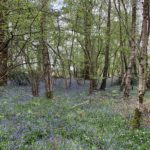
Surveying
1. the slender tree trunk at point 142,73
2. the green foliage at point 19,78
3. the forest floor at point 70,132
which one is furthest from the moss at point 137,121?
→ the green foliage at point 19,78

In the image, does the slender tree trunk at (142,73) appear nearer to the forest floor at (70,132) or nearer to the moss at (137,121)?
the moss at (137,121)

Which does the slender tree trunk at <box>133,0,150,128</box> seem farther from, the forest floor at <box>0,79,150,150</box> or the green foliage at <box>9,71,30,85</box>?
the green foliage at <box>9,71,30,85</box>

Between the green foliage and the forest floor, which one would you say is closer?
the forest floor

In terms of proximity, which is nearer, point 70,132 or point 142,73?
point 70,132

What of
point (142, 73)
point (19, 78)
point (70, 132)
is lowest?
point (70, 132)

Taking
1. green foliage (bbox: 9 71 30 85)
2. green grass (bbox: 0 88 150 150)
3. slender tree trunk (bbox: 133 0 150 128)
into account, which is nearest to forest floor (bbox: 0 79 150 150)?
green grass (bbox: 0 88 150 150)

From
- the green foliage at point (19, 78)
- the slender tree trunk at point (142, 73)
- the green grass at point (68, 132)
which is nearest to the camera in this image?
the green grass at point (68, 132)

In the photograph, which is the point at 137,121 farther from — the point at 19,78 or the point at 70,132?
the point at 19,78

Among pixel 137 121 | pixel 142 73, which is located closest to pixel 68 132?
pixel 137 121

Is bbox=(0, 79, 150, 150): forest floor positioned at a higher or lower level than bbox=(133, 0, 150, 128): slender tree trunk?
lower

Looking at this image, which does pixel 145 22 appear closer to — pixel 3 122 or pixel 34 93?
pixel 3 122

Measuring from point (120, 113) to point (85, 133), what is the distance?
3.77 meters

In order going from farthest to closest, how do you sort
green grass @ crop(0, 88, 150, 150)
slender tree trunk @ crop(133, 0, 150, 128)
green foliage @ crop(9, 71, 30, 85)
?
green foliage @ crop(9, 71, 30, 85), slender tree trunk @ crop(133, 0, 150, 128), green grass @ crop(0, 88, 150, 150)

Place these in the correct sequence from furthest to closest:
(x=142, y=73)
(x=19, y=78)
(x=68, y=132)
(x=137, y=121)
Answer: (x=19, y=78), (x=137, y=121), (x=142, y=73), (x=68, y=132)
